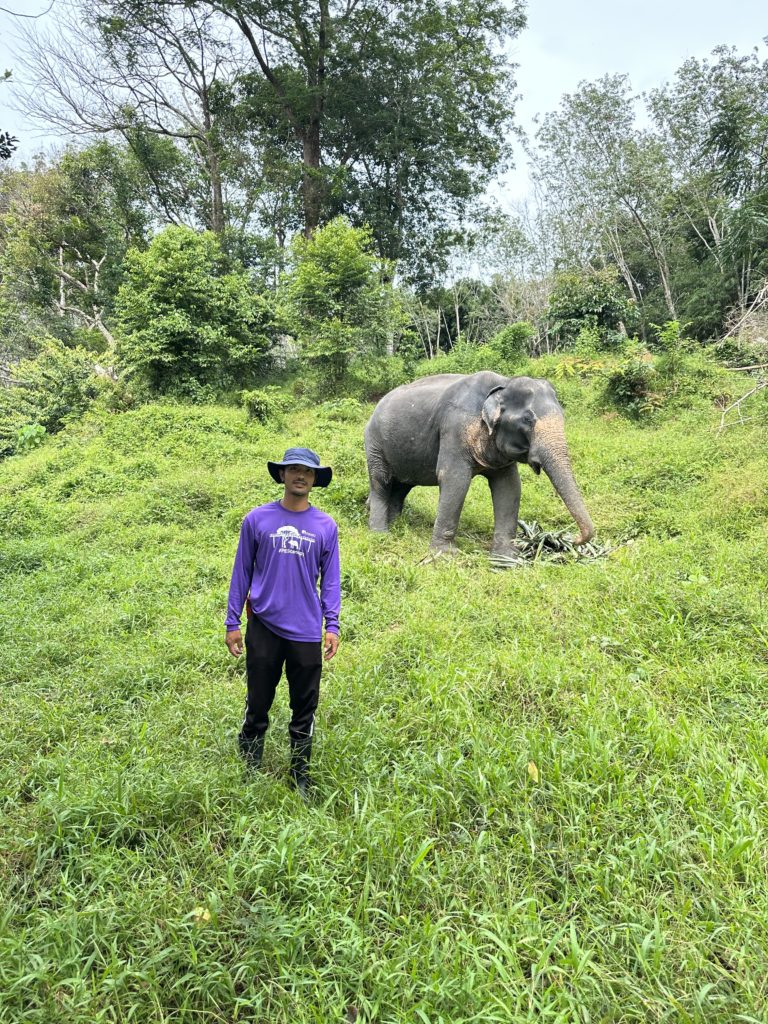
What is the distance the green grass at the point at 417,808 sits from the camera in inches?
67.4

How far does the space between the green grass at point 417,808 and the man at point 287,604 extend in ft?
0.89

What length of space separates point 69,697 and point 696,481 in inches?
268

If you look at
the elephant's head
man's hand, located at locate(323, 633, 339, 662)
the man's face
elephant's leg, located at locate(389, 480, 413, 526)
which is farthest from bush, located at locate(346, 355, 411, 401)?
man's hand, located at locate(323, 633, 339, 662)

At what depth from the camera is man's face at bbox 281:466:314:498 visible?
2545 millimetres

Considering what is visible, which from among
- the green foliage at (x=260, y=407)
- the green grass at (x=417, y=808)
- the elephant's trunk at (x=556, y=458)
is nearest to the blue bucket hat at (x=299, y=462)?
the green grass at (x=417, y=808)

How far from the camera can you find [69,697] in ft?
11.4

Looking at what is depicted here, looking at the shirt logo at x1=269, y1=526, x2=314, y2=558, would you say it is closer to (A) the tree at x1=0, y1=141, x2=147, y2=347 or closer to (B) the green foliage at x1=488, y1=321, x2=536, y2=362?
(B) the green foliage at x1=488, y1=321, x2=536, y2=362

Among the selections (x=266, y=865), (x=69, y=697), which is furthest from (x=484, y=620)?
(x=69, y=697)

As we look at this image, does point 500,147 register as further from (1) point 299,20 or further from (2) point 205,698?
(2) point 205,698

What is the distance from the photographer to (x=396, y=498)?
290 inches

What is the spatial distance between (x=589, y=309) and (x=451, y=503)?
11784 mm

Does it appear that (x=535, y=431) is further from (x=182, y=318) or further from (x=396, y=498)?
(x=182, y=318)

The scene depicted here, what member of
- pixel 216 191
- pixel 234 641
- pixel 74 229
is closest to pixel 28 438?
pixel 74 229

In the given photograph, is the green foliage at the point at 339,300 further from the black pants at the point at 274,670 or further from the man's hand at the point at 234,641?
the black pants at the point at 274,670
